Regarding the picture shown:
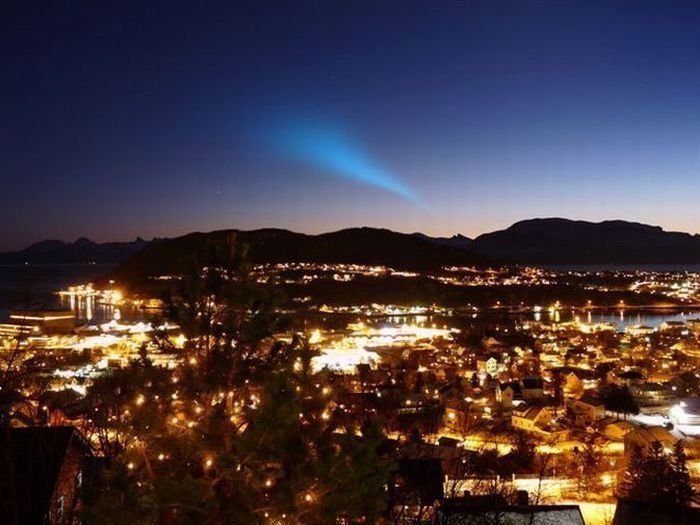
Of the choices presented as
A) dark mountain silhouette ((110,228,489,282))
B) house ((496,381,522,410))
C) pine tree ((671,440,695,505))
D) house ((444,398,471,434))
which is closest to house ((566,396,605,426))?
house ((496,381,522,410))

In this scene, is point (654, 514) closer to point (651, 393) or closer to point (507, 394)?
point (507, 394)

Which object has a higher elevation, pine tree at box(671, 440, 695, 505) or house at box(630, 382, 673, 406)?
pine tree at box(671, 440, 695, 505)

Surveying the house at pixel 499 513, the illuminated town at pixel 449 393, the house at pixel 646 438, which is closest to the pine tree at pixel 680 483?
the illuminated town at pixel 449 393

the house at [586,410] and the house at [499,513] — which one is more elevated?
the house at [499,513]

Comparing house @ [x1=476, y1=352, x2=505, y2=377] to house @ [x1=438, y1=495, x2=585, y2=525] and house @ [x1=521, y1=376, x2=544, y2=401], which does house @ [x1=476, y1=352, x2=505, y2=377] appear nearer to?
house @ [x1=521, y1=376, x2=544, y2=401]

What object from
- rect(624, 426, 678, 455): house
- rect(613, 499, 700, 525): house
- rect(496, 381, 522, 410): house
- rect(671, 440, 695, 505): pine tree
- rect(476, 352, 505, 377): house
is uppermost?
rect(613, 499, 700, 525): house

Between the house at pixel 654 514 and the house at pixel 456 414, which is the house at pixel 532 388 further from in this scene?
the house at pixel 654 514

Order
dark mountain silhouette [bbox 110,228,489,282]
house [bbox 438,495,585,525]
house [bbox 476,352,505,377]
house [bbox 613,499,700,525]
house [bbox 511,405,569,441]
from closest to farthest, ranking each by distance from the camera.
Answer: house [bbox 438,495,585,525]
house [bbox 613,499,700,525]
house [bbox 511,405,569,441]
house [bbox 476,352,505,377]
dark mountain silhouette [bbox 110,228,489,282]

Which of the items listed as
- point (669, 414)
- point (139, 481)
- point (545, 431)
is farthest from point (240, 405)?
point (669, 414)

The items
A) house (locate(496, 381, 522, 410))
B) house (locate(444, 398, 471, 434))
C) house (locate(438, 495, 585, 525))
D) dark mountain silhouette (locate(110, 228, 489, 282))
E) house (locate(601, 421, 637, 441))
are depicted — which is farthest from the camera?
dark mountain silhouette (locate(110, 228, 489, 282))
